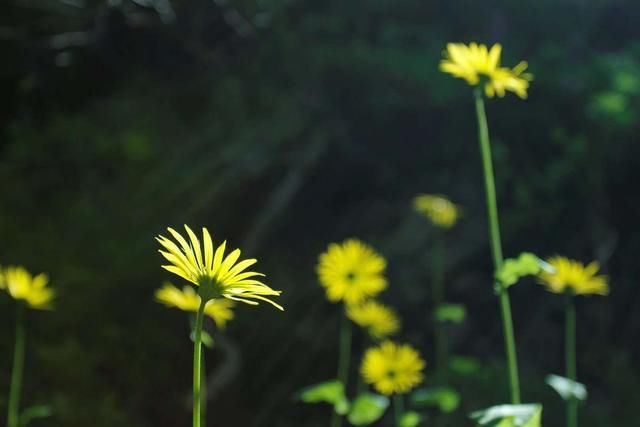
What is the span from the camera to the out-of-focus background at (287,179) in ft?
10.1

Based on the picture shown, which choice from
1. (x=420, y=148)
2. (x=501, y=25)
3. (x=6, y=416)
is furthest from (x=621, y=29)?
(x=6, y=416)

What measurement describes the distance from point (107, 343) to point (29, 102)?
1299 mm

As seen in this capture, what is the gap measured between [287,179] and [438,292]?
0.91 m

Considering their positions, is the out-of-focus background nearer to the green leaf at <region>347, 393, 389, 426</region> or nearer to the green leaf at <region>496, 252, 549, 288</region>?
the green leaf at <region>347, 393, 389, 426</region>

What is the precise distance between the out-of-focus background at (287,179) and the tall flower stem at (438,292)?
5 centimetres

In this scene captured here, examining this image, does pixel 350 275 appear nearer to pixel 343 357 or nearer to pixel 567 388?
pixel 567 388

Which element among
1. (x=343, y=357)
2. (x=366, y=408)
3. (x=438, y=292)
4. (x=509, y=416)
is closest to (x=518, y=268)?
(x=509, y=416)

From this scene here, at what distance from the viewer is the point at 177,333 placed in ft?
10.3

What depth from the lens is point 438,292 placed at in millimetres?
3229

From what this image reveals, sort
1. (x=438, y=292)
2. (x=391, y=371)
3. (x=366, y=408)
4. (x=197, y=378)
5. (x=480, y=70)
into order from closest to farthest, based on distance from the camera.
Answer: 1. (x=197, y=378)
2. (x=480, y=70)
3. (x=366, y=408)
4. (x=391, y=371)
5. (x=438, y=292)

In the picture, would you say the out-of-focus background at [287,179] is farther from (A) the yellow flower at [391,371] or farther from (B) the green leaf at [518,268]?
(B) the green leaf at [518,268]

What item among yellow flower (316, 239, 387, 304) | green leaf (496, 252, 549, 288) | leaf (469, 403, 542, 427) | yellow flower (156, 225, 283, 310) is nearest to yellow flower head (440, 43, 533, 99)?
green leaf (496, 252, 549, 288)

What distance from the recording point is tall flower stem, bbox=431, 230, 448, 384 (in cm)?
316

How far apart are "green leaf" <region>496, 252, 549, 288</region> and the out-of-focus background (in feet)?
7.21
